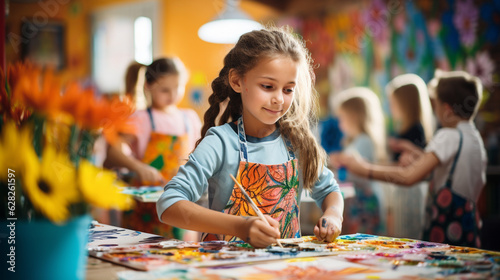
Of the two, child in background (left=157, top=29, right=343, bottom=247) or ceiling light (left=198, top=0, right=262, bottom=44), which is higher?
ceiling light (left=198, top=0, right=262, bottom=44)

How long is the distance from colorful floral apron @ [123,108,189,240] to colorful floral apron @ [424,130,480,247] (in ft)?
3.66

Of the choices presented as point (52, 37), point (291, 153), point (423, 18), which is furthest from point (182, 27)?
point (291, 153)

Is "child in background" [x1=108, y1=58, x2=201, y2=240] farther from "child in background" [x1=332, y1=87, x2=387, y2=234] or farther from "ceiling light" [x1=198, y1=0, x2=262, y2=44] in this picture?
"child in background" [x1=332, y1=87, x2=387, y2=234]

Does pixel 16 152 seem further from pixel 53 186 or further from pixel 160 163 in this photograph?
pixel 160 163

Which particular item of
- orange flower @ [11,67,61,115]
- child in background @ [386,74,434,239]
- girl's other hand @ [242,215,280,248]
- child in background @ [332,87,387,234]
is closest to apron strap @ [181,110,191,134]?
child in background @ [332,87,387,234]

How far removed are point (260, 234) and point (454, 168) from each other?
141cm

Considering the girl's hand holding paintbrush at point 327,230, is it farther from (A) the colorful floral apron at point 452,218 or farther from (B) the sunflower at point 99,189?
(A) the colorful floral apron at point 452,218

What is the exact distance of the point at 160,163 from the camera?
8.14 feet

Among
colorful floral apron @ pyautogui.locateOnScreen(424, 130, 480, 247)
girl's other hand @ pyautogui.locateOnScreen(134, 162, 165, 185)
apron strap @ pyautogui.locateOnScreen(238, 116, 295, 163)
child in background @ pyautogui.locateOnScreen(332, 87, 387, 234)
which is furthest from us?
child in background @ pyautogui.locateOnScreen(332, 87, 387, 234)

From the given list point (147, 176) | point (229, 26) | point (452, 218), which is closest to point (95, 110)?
point (147, 176)

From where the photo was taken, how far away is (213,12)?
516 centimetres

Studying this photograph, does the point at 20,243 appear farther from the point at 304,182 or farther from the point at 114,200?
the point at 304,182

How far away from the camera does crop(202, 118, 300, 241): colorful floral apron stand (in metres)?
1.21

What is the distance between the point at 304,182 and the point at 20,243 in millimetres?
821
